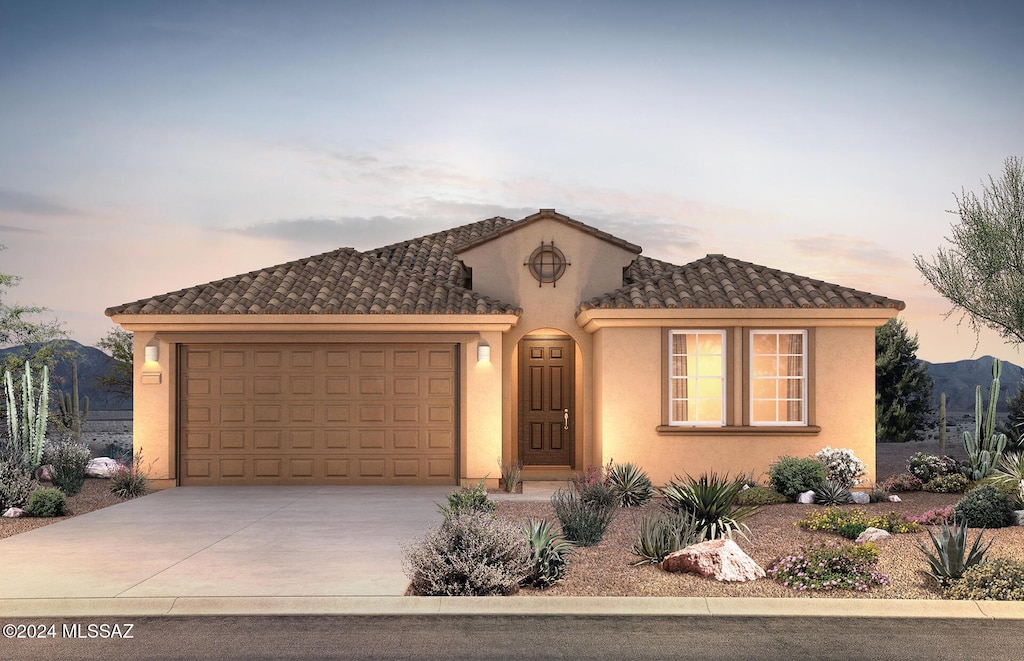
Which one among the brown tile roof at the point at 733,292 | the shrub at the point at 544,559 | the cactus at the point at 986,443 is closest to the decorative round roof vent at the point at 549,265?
the brown tile roof at the point at 733,292

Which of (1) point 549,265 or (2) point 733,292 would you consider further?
(1) point 549,265

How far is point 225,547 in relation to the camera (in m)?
10.3

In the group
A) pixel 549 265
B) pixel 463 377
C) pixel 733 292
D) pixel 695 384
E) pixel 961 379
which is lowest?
pixel 961 379

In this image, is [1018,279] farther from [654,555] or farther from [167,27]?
[167,27]

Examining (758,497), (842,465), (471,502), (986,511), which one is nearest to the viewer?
(986,511)

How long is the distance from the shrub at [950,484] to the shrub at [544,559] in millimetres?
9479

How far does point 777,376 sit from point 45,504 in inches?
481

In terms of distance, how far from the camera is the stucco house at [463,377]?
15930 mm

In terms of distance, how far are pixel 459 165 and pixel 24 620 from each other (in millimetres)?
14216

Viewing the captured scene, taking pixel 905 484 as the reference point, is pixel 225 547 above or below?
above

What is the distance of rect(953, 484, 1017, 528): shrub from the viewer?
1073 cm

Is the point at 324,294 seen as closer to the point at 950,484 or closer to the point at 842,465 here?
the point at 842,465

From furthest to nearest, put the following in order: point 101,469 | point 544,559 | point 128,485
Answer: point 101,469 → point 128,485 → point 544,559

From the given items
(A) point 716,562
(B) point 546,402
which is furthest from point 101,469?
(A) point 716,562
